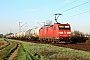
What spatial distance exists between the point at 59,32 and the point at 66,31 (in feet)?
4.11

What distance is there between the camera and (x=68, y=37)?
39000mm

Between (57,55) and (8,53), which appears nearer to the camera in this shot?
(57,55)

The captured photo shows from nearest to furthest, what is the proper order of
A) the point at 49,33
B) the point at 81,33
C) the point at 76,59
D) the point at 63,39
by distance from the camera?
the point at 76,59 < the point at 63,39 < the point at 49,33 < the point at 81,33

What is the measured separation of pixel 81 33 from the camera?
60.1m

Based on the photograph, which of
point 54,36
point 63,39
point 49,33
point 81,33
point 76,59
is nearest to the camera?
point 76,59

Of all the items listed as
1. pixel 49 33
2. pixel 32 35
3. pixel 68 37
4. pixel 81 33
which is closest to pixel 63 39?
pixel 68 37

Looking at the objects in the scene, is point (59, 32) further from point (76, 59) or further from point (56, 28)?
point (76, 59)

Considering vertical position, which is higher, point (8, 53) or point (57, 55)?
point (57, 55)

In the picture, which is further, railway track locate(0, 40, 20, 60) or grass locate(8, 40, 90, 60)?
railway track locate(0, 40, 20, 60)

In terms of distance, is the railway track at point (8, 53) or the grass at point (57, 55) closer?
the grass at point (57, 55)

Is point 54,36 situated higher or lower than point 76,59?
higher

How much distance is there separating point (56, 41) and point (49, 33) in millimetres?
5521

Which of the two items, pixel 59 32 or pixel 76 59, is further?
pixel 59 32

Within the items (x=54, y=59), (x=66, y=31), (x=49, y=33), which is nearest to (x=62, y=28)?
Answer: (x=66, y=31)
